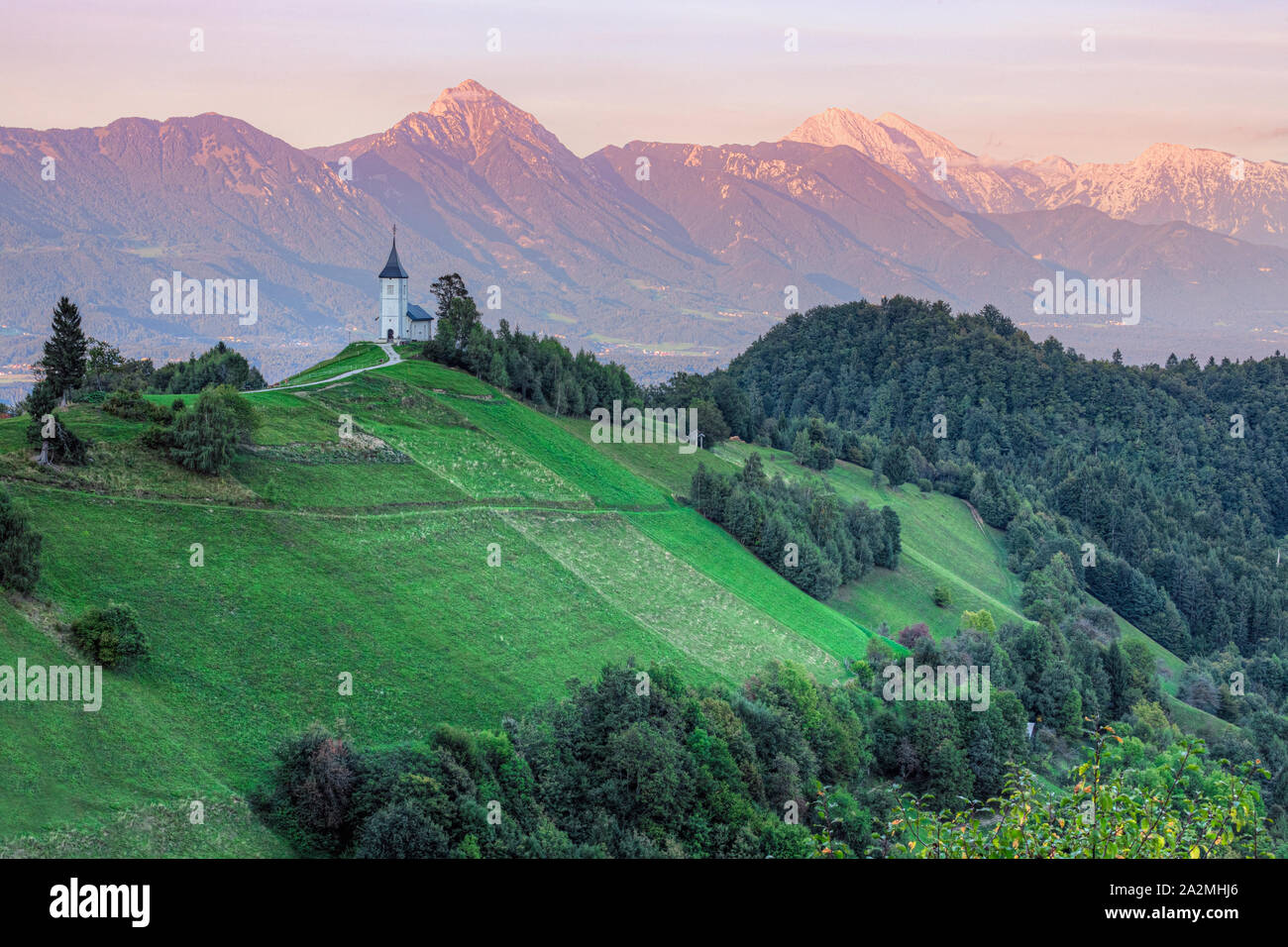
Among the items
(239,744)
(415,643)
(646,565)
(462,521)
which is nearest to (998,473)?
(646,565)

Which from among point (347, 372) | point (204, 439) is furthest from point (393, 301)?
point (204, 439)

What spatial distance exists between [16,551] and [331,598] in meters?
14.4

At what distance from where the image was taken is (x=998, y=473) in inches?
6403

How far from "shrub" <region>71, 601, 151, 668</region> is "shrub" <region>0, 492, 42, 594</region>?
263 centimetres

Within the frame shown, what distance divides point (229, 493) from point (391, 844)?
27.9 m

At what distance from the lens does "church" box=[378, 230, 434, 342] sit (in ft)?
319

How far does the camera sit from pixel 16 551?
40.5 m

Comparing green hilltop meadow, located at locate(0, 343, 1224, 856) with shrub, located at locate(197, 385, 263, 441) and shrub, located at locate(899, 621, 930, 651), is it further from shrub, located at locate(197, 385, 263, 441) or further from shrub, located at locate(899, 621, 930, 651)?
shrub, located at locate(899, 621, 930, 651)

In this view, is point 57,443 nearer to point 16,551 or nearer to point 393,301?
point 16,551

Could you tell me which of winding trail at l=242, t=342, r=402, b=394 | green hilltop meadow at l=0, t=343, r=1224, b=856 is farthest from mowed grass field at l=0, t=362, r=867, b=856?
winding trail at l=242, t=342, r=402, b=394

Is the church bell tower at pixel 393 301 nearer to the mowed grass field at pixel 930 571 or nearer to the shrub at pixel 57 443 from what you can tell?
the mowed grass field at pixel 930 571

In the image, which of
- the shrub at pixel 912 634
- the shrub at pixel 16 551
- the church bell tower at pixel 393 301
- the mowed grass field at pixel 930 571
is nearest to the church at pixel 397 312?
the church bell tower at pixel 393 301
